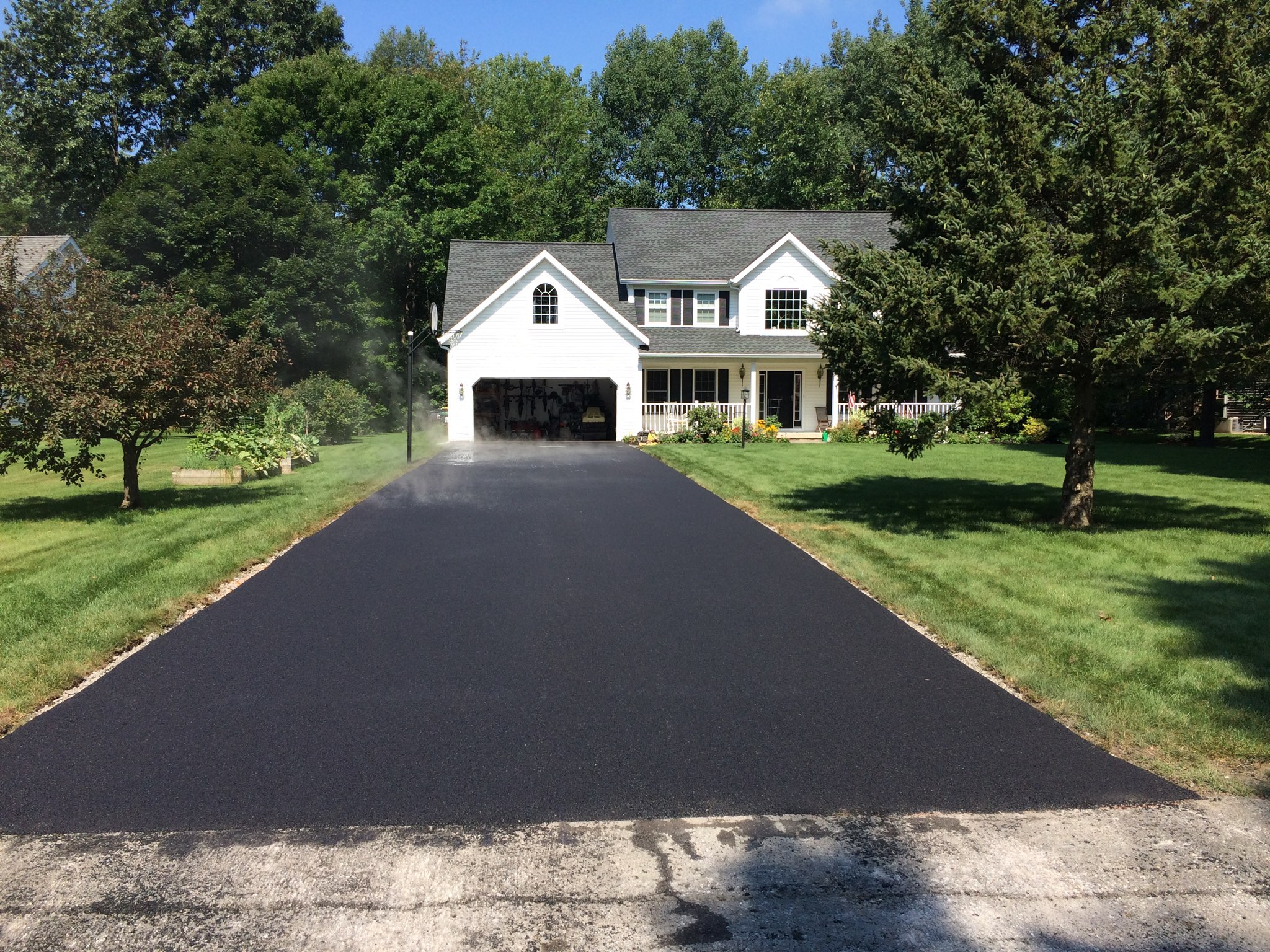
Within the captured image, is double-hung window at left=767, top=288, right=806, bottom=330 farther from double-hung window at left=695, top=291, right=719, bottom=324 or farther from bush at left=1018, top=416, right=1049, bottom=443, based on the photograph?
bush at left=1018, top=416, right=1049, bottom=443

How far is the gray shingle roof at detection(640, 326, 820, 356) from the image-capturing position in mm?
31156

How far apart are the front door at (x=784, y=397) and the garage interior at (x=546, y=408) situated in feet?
17.8

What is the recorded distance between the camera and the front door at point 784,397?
33469mm

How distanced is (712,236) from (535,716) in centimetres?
3069

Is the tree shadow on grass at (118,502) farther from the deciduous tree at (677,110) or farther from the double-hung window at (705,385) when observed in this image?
the deciduous tree at (677,110)

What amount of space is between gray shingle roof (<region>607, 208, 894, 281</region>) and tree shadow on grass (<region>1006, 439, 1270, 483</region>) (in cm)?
998

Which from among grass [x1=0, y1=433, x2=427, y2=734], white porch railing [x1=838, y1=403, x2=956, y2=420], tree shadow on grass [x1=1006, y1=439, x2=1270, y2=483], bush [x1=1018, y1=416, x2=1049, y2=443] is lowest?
grass [x1=0, y1=433, x2=427, y2=734]

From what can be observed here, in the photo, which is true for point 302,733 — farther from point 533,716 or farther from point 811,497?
point 811,497

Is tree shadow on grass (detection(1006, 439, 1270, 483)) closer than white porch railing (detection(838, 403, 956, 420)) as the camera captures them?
Yes

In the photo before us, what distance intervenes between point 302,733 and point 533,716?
1.32 meters

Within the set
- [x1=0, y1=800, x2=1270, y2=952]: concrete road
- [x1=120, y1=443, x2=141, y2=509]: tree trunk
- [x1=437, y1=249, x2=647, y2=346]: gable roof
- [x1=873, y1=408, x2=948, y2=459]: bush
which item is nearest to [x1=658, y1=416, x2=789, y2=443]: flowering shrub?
[x1=437, y1=249, x2=647, y2=346]: gable roof

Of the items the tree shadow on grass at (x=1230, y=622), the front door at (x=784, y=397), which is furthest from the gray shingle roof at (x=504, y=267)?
the tree shadow on grass at (x=1230, y=622)

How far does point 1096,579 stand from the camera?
31.8 ft

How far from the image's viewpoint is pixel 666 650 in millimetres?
7312
